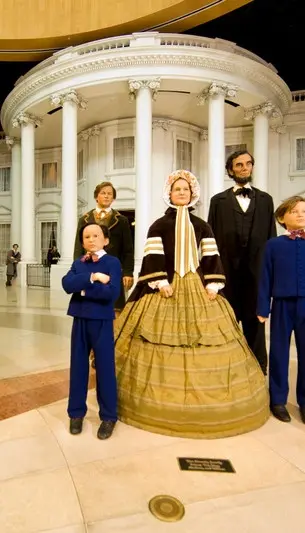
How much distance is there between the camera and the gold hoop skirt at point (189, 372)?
94.3 inches

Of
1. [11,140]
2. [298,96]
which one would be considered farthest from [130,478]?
[11,140]

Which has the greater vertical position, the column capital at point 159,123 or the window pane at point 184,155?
the column capital at point 159,123

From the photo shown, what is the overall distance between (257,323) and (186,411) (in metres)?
1.34

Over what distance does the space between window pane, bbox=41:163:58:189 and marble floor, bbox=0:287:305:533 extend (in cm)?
1843

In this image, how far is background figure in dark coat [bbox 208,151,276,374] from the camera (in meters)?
3.36

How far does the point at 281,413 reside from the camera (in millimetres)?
2730

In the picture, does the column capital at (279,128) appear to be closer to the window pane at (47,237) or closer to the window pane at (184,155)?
the window pane at (184,155)

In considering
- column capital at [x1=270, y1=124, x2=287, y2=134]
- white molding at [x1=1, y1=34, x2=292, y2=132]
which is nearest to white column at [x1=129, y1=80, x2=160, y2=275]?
white molding at [x1=1, y1=34, x2=292, y2=132]

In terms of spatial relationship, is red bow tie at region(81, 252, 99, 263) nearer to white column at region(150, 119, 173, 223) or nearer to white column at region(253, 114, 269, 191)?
white column at region(253, 114, 269, 191)

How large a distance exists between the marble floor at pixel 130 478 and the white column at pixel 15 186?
17890 mm

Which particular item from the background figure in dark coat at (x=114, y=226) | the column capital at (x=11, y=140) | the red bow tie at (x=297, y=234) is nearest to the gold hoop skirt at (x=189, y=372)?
the red bow tie at (x=297, y=234)

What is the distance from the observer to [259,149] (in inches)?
566

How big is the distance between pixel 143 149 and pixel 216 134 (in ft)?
9.05

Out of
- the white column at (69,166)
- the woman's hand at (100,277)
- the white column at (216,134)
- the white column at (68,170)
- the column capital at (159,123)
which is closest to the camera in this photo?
the woman's hand at (100,277)
